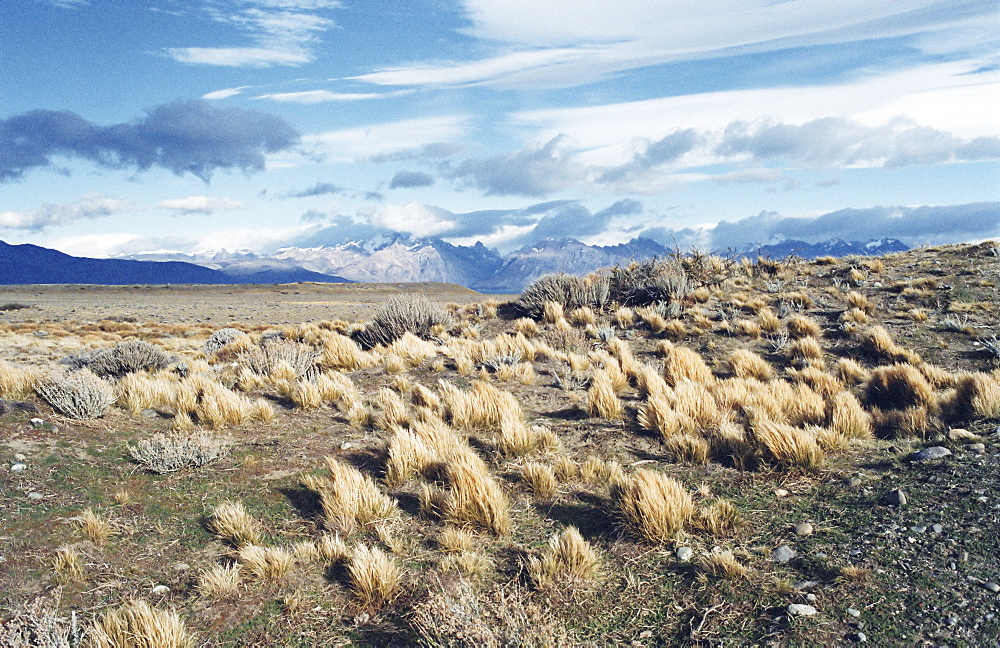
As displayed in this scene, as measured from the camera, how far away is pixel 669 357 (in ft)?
35.3

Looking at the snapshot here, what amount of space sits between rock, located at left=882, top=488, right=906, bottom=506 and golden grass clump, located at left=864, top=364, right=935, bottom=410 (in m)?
2.73

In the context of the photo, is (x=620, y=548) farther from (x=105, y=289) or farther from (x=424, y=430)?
(x=105, y=289)

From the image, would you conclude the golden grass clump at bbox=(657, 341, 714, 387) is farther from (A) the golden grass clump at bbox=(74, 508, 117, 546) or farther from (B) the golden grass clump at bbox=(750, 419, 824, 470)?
(A) the golden grass clump at bbox=(74, 508, 117, 546)

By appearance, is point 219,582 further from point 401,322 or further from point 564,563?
point 401,322

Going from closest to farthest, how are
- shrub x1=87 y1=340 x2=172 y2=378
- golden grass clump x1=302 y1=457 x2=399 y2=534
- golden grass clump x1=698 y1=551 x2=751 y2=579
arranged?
1. golden grass clump x1=698 y1=551 x2=751 y2=579
2. golden grass clump x1=302 y1=457 x2=399 y2=534
3. shrub x1=87 y1=340 x2=172 y2=378

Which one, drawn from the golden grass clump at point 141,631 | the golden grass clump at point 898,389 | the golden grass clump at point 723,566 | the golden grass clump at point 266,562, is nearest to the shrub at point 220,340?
the golden grass clump at point 266,562

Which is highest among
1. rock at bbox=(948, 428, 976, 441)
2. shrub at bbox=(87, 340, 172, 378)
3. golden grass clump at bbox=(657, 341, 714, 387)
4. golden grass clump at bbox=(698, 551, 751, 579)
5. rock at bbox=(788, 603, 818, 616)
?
shrub at bbox=(87, 340, 172, 378)

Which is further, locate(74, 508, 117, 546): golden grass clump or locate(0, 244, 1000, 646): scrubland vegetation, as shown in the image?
locate(74, 508, 117, 546): golden grass clump

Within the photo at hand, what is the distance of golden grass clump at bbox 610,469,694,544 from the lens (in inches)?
173

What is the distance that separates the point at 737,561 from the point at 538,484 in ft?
6.29

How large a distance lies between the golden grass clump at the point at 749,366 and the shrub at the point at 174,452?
27.0 feet

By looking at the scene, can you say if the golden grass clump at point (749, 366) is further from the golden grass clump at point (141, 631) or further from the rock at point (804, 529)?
the golden grass clump at point (141, 631)

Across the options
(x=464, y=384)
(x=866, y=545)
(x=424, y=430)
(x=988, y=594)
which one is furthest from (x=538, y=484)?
(x=464, y=384)

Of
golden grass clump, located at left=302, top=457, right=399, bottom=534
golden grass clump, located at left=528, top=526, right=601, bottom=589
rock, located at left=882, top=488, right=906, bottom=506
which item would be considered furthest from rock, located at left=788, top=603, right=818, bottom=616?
golden grass clump, located at left=302, top=457, right=399, bottom=534
